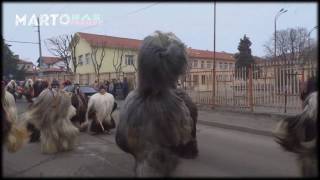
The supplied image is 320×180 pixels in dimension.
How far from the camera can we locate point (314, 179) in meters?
3.16

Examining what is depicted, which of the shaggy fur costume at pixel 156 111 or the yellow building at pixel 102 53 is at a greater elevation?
the yellow building at pixel 102 53

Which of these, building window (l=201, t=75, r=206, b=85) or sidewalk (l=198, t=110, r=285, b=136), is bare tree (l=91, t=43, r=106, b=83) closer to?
building window (l=201, t=75, r=206, b=85)

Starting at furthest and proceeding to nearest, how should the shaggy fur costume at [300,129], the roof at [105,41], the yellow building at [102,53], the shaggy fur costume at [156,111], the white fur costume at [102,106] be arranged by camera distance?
the yellow building at [102,53]
the roof at [105,41]
the white fur costume at [102,106]
the shaggy fur costume at [300,129]
the shaggy fur costume at [156,111]

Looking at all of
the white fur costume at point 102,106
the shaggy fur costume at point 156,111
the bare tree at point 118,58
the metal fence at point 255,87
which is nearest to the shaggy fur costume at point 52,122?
the white fur costume at point 102,106

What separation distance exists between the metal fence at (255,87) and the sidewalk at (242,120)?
1.47 feet

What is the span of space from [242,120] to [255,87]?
1.82 m

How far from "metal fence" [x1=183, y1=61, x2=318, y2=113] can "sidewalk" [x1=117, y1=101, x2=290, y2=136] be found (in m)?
0.45

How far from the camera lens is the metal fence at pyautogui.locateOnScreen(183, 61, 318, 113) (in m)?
15.5

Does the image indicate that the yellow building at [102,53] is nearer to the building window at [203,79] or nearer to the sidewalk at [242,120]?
the building window at [203,79]

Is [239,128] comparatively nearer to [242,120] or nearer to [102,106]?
[242,120]

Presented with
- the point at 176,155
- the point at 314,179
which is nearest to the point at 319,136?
the point at 314,179

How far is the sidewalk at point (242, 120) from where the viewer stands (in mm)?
13367

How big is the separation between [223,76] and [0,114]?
1384 centimetres

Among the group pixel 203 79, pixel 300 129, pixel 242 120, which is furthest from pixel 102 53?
pixel 300 129
